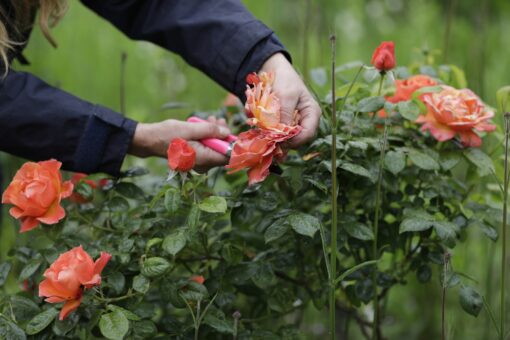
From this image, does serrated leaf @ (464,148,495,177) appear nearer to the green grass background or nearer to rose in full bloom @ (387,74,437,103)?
rose in full bloom @ (387,74,437,103)

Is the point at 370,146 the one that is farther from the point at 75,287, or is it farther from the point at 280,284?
the point at 75,287

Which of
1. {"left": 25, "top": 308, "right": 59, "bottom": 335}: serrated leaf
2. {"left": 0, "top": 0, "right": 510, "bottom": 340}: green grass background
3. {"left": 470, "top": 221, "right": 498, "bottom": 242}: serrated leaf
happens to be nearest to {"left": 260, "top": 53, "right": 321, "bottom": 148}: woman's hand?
{"left": 470, "top": 221, "right": 498, "bottom": 242}: serrated leaf

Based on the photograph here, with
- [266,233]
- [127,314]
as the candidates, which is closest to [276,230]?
[266,233]

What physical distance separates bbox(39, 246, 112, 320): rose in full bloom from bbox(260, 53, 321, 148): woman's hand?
1.10ft

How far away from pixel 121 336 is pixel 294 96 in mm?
447

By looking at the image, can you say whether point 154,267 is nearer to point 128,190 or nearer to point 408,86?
point 128,190

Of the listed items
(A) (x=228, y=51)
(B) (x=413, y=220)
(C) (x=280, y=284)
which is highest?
(A) (x=228, y=51)

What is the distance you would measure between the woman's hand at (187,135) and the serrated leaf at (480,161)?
0.40 metres

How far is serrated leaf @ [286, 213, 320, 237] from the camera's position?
3.42ft

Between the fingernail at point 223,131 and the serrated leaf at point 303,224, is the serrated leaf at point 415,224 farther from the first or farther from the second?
the fingernail at point 223,131

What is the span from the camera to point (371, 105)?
3.79ft

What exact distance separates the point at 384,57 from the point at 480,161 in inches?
9.1

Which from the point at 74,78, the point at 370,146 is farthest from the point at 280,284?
the point at 74,78

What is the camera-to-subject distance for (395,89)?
1.28 m
